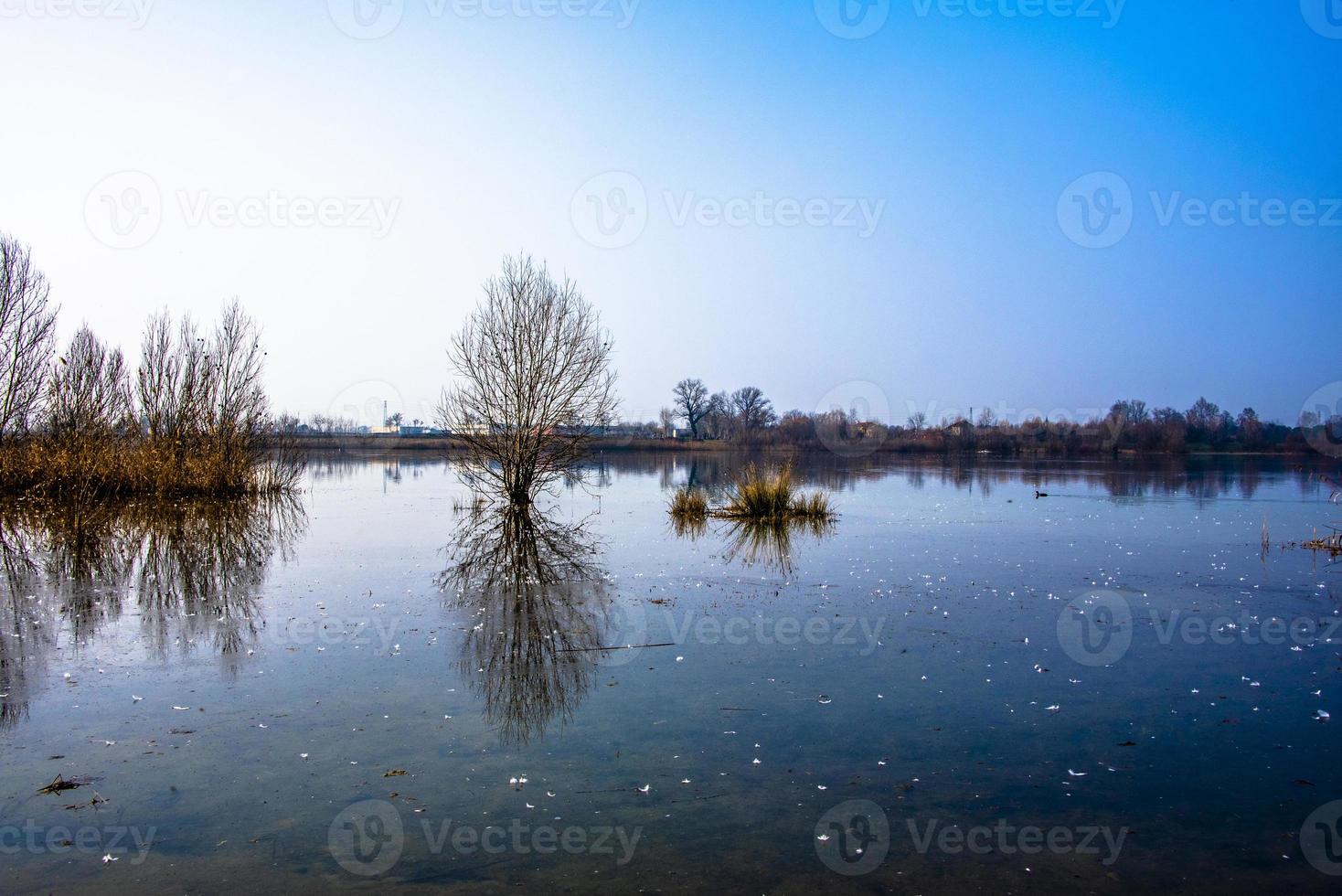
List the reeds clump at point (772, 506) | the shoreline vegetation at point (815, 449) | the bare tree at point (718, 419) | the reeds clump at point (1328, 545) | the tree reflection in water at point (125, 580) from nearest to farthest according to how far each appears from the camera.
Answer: the tree reflection in water at point (125, 580), the reeds clump at point (1328, 545), the reeds clump at point (772, 506), the shoreline vegetation at point (815, 449), the bare tree at point (718, 419)

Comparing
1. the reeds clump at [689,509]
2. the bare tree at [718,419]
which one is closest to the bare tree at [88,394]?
the reeds clump at [689,509]

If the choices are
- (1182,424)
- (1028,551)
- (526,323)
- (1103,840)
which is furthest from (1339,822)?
(1182,424)

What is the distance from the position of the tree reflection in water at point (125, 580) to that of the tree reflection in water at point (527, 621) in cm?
225

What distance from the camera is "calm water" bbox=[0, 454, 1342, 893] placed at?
158 inches

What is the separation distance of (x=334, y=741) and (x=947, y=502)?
22052 mm

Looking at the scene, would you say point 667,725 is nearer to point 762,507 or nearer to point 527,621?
point 527,621

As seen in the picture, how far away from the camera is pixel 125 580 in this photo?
1110 cm

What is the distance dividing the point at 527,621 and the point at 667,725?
350 centimetres

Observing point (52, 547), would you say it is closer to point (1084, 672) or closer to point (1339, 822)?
point (1084, 672)

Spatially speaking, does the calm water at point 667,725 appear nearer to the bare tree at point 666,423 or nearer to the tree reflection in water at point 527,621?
the tree reflection in water at point 527,621

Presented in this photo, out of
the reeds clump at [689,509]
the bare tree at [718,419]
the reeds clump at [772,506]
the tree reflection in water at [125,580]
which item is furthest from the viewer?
the bare tree at [718,419]

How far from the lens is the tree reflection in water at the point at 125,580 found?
7809mm

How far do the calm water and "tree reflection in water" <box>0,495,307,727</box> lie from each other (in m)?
0.08

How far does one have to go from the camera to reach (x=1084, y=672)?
7246mm
